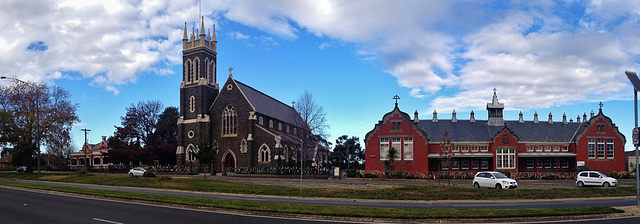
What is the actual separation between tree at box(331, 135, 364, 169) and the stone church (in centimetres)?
1370

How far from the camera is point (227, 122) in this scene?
62.7 metres

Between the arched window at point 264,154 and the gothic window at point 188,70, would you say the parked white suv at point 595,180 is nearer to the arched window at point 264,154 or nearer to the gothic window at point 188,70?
the arched window at point 264,154

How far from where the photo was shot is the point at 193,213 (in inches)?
648

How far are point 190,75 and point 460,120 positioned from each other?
38998 millimetres

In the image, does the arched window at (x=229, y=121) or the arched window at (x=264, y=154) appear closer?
the arched window at (x=264, y=154)

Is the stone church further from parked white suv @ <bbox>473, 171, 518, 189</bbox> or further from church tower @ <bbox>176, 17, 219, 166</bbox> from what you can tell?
parked white suv @ <bbox>473, 171, 518, 189</bbox>

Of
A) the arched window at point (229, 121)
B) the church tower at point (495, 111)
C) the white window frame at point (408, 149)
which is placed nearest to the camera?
the white window frame at point (408, 149)

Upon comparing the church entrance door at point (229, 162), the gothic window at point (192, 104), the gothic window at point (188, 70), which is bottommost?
the church entrance door at point (229, 162)

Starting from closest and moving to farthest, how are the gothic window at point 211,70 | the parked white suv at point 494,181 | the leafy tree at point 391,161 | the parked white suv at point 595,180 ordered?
the parked white suv at point 494,181 → the parked white suv at point 595,180 → the leafy tree at point 391,161 → the gothic window at point 211,70

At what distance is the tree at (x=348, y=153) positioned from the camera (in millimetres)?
81812

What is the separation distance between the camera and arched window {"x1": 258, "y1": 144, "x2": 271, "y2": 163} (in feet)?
193

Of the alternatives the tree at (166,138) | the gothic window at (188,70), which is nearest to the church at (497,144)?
the gothic window at (188,70)

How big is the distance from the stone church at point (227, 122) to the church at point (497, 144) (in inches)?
520

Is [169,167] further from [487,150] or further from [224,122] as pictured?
[487,150]
